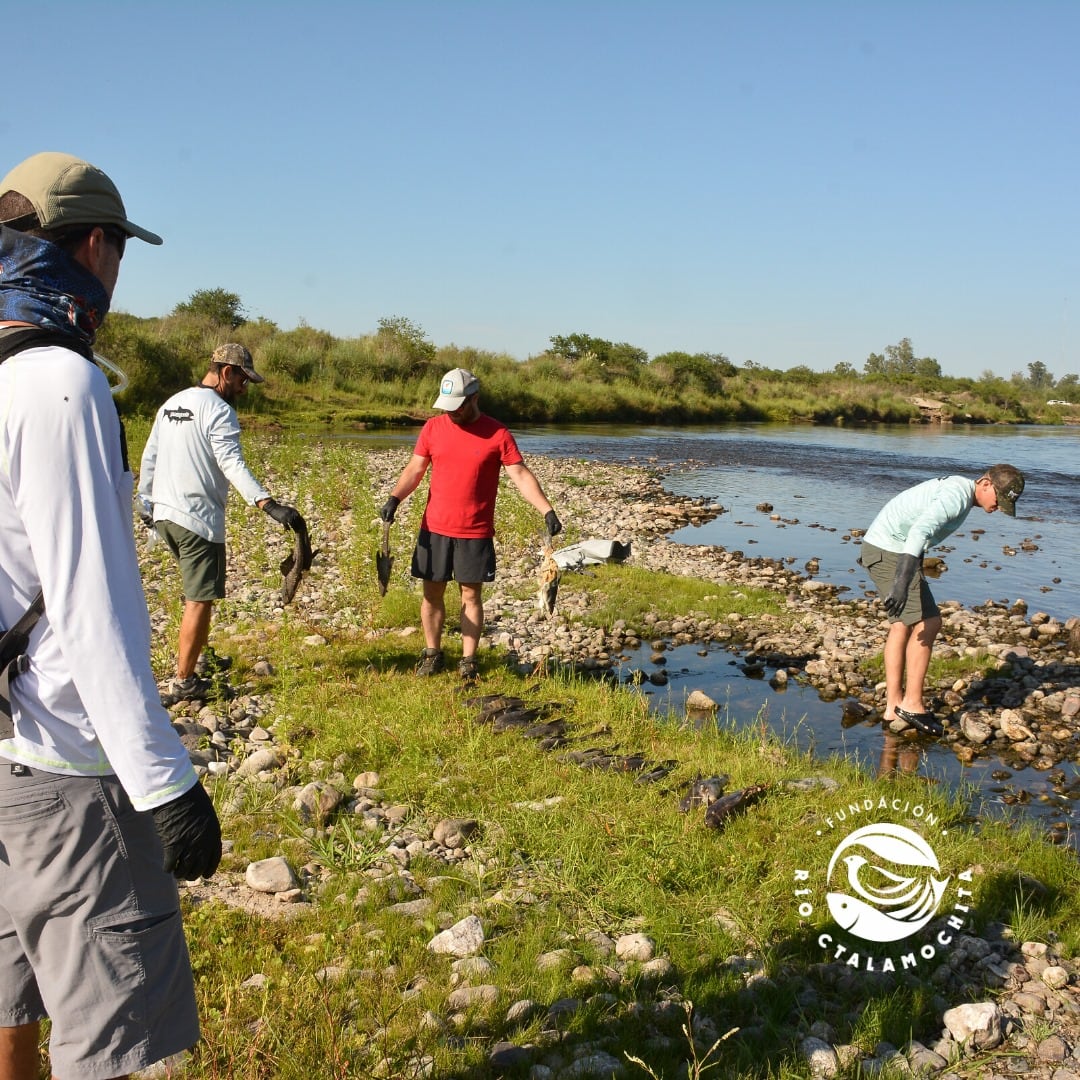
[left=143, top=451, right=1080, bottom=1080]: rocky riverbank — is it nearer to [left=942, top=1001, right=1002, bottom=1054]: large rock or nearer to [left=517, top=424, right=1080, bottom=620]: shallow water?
[left=942, top=1001, right=1002, bottom=1054]: large rock

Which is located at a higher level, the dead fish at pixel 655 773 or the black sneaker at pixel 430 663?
the black sneaker at pixel 430 663

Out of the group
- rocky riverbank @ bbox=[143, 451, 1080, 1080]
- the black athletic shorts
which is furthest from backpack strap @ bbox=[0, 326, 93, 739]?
the black athletic shorts

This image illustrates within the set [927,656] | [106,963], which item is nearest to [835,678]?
[927,656]

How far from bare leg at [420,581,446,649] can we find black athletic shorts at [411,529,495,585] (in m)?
0.09

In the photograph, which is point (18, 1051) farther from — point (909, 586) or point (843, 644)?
point (843, 644)

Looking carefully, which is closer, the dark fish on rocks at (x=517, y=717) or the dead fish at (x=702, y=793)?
the dead fish at (x=702, y=793)

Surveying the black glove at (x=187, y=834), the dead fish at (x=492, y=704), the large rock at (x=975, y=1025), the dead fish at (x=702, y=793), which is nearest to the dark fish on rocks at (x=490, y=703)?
the dead fish at (x=492, y=704)

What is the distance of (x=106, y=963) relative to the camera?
193cm

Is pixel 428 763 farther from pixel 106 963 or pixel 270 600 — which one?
pixel 270 600

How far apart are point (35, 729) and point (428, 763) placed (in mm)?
3517

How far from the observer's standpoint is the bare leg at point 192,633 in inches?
242

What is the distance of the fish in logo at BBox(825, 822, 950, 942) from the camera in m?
3.99

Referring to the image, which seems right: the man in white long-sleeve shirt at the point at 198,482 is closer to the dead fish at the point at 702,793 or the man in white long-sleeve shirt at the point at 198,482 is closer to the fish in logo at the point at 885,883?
the dead fish at the point at 702,793

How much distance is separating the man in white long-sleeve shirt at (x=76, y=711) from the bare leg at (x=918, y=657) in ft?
20.7
